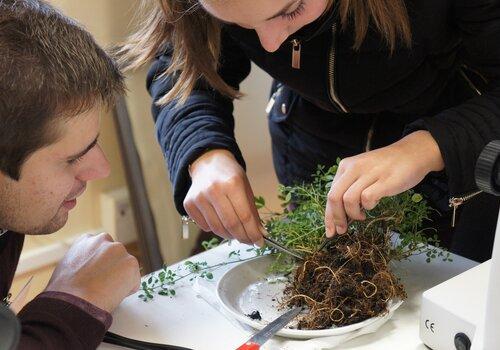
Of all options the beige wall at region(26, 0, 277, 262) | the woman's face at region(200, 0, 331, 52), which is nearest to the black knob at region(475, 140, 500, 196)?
the woman's face at region(200, 0, 331, 52)

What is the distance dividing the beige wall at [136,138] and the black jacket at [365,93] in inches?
30.2

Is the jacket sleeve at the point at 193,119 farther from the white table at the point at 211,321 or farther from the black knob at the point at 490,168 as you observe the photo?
the black knob at the point at 490,168

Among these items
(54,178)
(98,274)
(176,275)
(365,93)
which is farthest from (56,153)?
(365,93)

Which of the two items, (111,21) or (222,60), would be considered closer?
(222,60)

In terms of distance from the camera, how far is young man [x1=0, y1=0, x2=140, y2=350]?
89 cm

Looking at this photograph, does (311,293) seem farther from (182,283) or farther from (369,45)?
(369,45)

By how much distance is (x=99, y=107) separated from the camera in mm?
1006

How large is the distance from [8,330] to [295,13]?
61cm

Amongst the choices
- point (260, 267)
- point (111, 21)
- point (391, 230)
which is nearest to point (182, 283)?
point (260, 267)

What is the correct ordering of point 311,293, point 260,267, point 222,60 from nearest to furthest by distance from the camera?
point 311,293
point 260,267
point 222,60

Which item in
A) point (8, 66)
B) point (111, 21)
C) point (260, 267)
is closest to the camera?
point (8, 66)

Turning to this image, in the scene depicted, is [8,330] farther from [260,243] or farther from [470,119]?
[470,119]

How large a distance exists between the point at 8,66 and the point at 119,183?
1398mm

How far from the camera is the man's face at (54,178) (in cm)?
94
